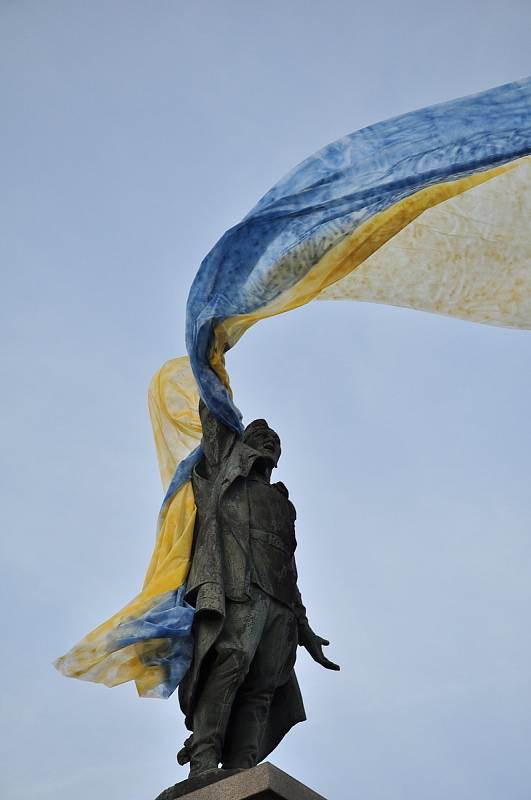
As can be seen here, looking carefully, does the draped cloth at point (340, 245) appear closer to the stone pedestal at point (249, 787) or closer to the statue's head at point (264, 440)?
the statue's head at point (264, 440)

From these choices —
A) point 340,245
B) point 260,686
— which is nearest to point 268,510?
point 260,686

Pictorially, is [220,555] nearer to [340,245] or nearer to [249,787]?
[249,787]

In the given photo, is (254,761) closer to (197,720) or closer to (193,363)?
(197,720)

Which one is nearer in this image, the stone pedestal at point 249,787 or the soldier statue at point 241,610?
the stone pedestal at point 249,787

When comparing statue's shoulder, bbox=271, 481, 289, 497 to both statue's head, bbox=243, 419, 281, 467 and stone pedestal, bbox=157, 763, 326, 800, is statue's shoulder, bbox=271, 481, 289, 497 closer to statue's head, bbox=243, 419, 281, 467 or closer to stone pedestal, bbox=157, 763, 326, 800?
statue's head, bbox=243, 419, 281, 467

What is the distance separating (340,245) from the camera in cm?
1058

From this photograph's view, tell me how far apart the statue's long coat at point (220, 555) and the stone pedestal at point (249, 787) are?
0.86 m

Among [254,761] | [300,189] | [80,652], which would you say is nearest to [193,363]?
[300,189]

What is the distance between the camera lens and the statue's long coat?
30.5 feet

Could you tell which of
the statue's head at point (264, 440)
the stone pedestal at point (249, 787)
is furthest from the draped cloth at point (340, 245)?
the stone pedestal at point (249, 787)

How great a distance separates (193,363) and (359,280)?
7.62 ft

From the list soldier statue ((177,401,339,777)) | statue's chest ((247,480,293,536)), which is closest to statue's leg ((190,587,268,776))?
soldier statue ((177,401,339,777))

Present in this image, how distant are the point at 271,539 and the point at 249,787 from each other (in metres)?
2.33

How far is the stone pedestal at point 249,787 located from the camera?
26.3 ft
